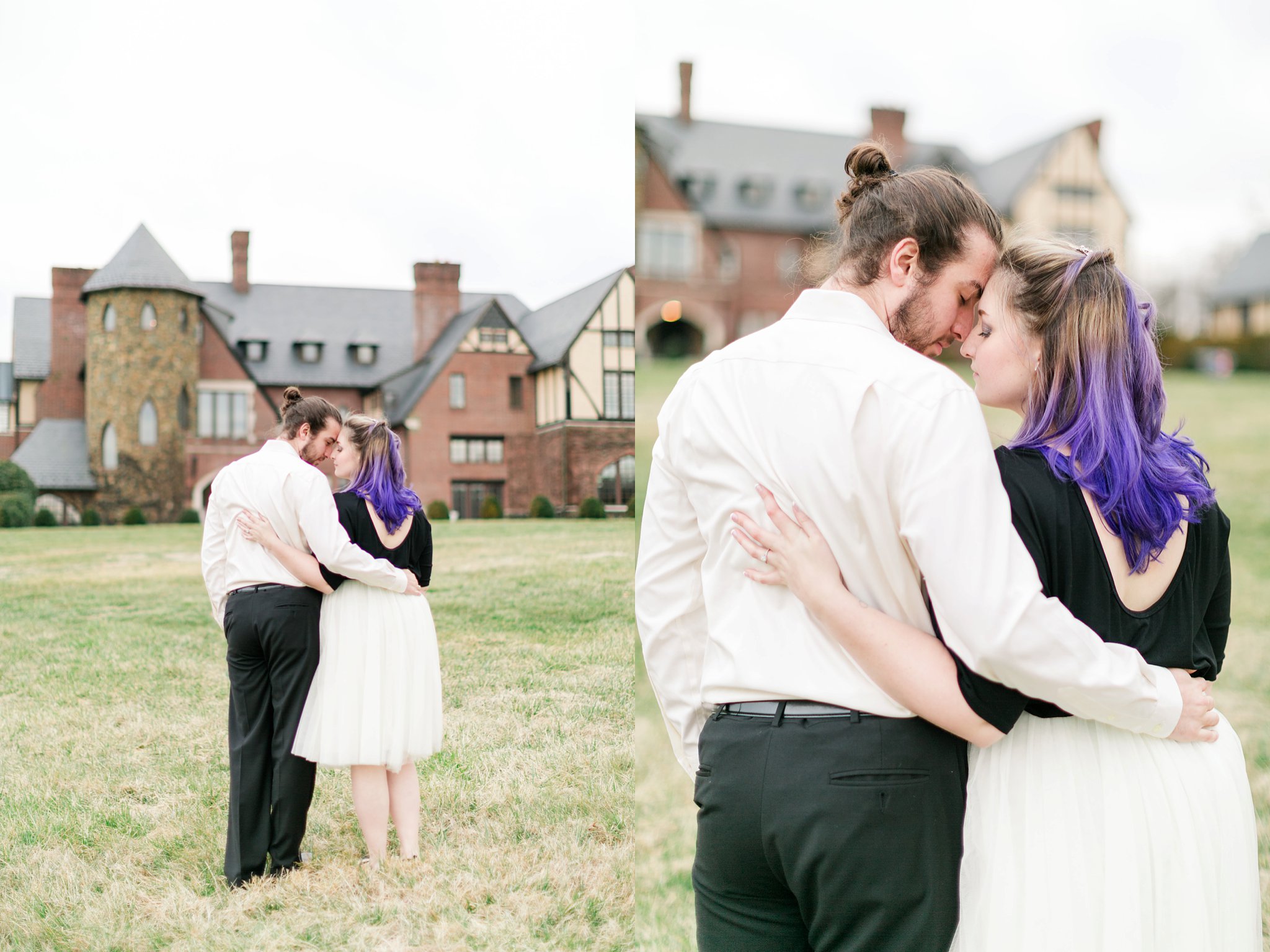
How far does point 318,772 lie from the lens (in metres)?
3.24

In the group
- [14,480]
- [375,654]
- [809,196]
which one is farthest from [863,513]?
[809,196]

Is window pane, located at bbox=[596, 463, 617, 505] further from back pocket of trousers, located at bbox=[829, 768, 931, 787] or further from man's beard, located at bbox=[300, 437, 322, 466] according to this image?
back pocket of trousers, located at bbox=[829, 768, 931, 787]

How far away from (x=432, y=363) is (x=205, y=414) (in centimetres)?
71

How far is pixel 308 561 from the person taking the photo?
3113mm

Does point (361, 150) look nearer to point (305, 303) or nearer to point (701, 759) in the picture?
point (305, 303)

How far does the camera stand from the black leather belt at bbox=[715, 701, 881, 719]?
1467 millimetres

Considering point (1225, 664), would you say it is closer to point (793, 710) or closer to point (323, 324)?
point (323, 324)

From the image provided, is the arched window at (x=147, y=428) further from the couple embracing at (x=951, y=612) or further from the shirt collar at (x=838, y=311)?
the shirt collar at (x=838, y=311)

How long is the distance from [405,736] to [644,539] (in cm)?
179

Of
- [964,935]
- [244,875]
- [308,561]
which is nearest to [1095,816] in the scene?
[964,935]

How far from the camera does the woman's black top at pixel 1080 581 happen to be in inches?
59.4

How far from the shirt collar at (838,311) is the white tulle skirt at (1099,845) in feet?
2.08

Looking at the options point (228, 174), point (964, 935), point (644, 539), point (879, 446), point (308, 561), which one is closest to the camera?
point (879, 446)

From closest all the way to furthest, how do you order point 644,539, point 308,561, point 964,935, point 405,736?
point 964,935 → point 644,539 → point 308,561 → point 405,736
